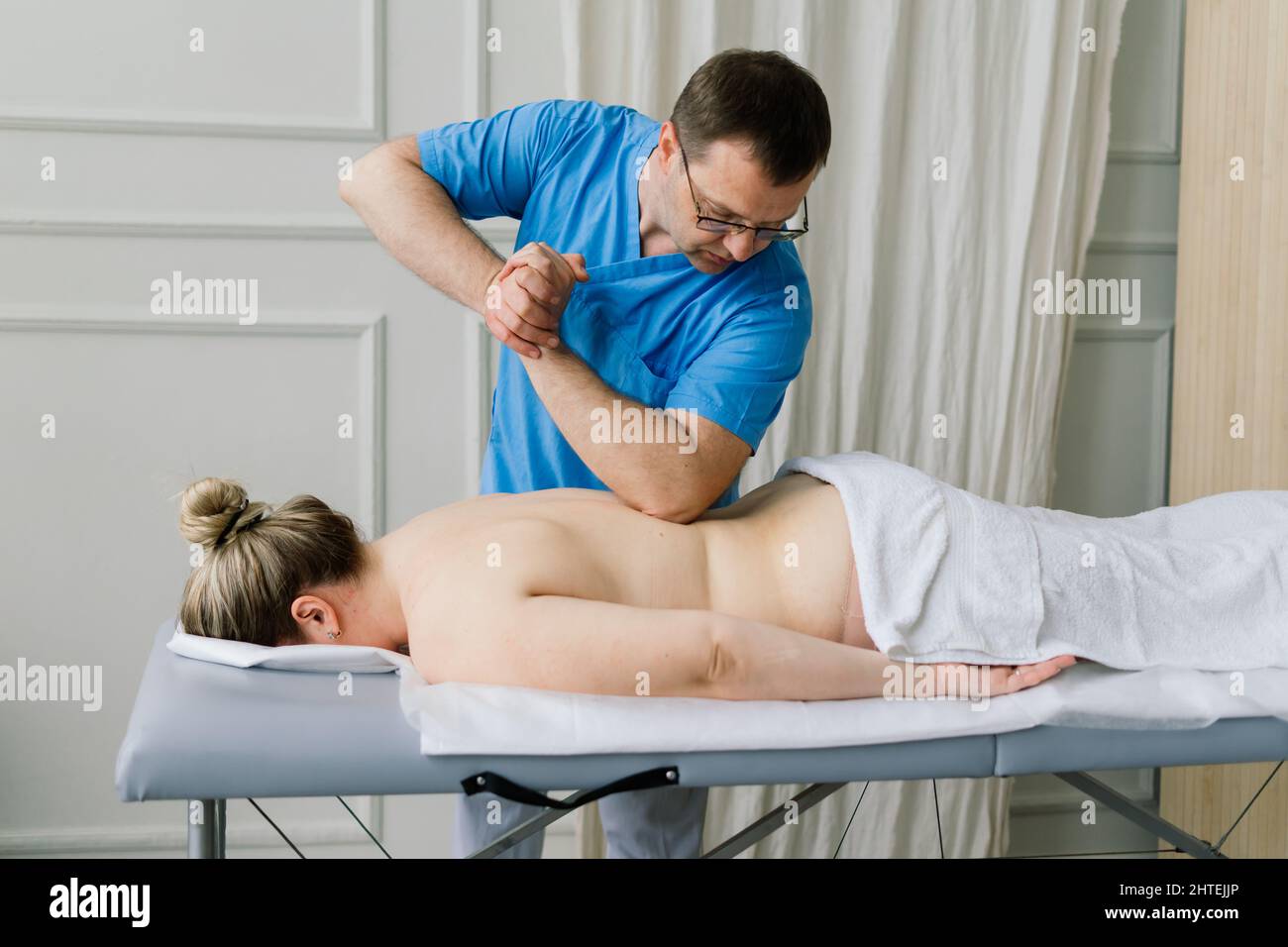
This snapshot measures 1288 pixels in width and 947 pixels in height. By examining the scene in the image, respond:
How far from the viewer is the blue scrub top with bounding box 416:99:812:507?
139 cm

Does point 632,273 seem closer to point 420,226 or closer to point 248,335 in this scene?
point 420,226

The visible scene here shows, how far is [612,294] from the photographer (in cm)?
145

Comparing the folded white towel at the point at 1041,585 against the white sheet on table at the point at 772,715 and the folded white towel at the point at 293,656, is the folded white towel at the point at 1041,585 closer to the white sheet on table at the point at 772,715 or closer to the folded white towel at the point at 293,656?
the white sheet on table at the point at 772,715

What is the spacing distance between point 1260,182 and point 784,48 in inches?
33.6

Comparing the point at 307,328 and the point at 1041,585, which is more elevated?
the point at 307,328

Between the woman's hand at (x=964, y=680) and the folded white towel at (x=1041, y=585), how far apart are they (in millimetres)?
11

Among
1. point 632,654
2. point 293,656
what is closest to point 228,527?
point 293,656

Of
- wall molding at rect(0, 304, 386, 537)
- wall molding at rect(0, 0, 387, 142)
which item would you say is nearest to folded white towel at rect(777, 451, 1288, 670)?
wall molding at rect(0, 304, 386, 537)

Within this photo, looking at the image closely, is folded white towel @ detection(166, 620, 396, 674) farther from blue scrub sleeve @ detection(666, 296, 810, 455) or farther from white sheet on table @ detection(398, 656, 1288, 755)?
blue scrub sleeve @ detection(666, 296, 810, 455)

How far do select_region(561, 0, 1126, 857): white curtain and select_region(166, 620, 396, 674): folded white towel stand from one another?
0.94m

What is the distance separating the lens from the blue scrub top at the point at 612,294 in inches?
54.9

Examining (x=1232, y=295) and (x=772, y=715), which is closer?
(x=772, y=715)

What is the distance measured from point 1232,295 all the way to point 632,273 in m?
1.27
